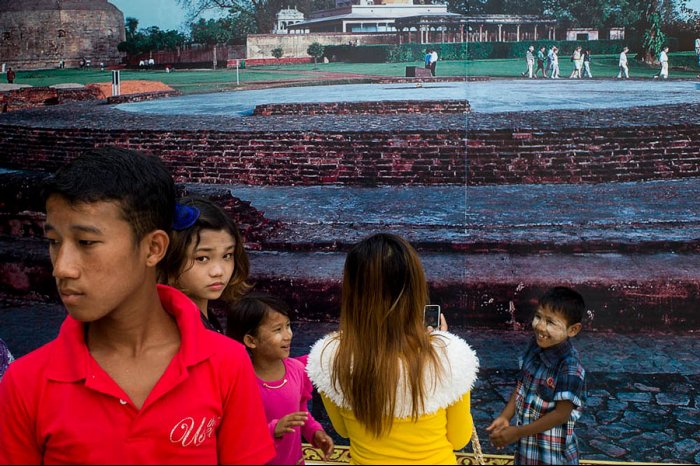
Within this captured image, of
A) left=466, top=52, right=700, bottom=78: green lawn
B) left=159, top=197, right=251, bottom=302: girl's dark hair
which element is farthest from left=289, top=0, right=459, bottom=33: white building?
left=159, top=197, right=251, bottom=302: girl's dark hair

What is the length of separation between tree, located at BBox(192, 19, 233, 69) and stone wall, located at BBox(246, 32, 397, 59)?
0.62 ft

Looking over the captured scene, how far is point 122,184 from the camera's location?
1.77 meters

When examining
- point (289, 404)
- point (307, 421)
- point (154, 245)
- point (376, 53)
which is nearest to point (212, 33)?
point (376, 53)

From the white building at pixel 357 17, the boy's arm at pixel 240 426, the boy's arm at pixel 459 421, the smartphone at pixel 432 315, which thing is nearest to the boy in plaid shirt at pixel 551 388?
the smartphone at pixel 432 315

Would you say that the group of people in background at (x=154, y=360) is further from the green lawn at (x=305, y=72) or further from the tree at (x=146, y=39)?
the tree at (x=146, y=39)

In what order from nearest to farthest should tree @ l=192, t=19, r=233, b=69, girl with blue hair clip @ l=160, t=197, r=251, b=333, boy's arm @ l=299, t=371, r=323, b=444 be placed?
1. boy's arm @ l=299, t=371, r=323, b=444
2. girl with blue hair clip @ l=160, t=197, r=251, b=333
3. tree @ l=192, t=19, r=233, b=69

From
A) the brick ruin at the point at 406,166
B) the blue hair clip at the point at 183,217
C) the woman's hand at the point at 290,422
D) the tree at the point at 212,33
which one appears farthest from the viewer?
the tree at the point at 212,33

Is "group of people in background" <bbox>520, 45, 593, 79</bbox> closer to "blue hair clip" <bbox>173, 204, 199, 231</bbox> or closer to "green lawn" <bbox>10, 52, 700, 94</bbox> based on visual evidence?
"green lawn" <bbox>10, 52, 700, 94</bbox>

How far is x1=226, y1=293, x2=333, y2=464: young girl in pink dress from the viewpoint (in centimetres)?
276

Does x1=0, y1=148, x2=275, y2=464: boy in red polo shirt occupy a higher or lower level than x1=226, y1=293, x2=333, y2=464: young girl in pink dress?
higher

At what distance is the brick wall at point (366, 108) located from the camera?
5.62 m

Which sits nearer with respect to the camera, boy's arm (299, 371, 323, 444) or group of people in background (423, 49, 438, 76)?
boy's arm (299, 371, 323, 444)

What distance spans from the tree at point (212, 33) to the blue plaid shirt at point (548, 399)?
355cm

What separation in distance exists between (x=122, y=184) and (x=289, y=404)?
1235 millimetres
